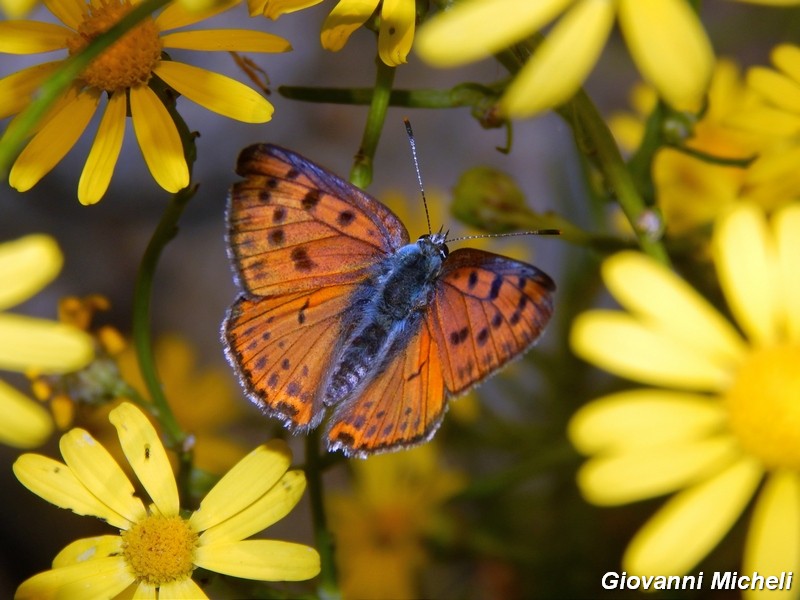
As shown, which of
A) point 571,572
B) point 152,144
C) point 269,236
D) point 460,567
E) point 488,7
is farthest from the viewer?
point 460,567

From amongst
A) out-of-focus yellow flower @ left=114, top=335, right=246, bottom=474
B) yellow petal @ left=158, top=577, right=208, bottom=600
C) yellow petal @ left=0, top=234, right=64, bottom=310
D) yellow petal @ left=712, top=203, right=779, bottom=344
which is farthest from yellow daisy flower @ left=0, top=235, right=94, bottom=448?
out-of-focus yellow flower @ left=114, top=335, right=246, bottom=474

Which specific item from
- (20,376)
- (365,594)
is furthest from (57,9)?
(20,376)

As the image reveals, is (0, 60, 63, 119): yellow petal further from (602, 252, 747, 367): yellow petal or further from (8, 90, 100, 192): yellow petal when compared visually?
(602, 252, 747, 367): yellow petal

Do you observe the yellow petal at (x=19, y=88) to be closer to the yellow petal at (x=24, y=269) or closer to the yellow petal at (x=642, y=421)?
the yellow petal at (x=24, y=269)

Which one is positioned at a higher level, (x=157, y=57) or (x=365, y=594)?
(x=157, y=57)

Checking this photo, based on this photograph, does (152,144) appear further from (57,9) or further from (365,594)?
(365,594)
